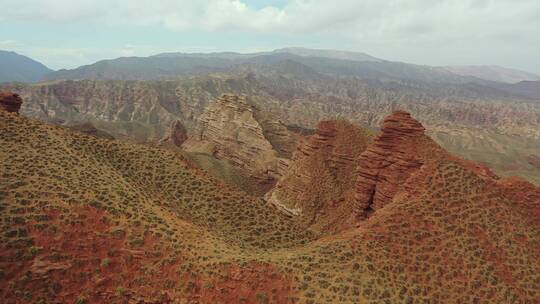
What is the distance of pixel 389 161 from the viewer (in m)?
39.8

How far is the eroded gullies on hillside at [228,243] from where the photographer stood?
23.4 meters

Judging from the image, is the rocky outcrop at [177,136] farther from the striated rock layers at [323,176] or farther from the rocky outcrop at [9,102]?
the rocky outcrop at [9,102]

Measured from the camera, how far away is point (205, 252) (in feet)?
85.1

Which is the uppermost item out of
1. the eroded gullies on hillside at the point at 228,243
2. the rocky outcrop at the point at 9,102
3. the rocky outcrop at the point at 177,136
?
the rocky outcrop at the point at 9,102

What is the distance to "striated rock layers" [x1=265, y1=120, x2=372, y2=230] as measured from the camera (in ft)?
175

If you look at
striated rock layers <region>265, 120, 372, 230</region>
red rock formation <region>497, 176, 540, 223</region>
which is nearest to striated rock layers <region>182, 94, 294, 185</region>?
striated rock layers <region>265, 120, 372, 230</region>

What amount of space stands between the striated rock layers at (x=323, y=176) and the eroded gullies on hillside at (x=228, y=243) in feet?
60.4

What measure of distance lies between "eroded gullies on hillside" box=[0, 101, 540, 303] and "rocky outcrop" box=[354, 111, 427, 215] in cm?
242

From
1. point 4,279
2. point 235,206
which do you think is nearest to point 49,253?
point 4,279

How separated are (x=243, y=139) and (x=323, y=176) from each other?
40756mm

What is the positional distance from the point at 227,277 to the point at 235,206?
501 inches

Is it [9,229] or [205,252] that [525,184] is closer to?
[205,252]

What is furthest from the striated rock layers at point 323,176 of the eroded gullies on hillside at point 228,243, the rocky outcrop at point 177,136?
the rocky outcrop at point 177,136

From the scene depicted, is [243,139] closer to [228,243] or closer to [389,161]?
[389,161]
